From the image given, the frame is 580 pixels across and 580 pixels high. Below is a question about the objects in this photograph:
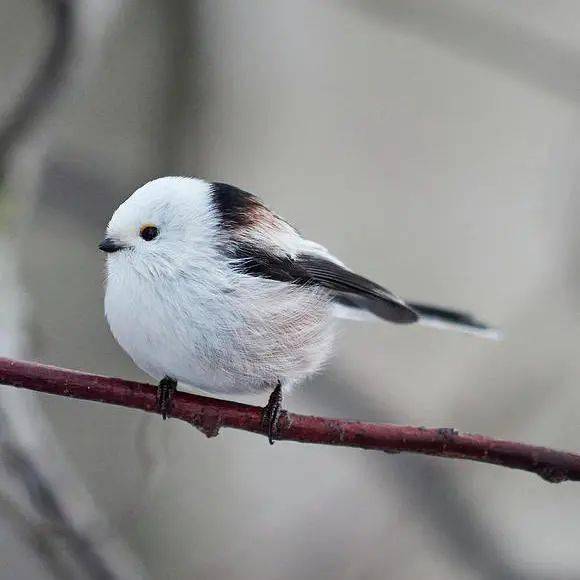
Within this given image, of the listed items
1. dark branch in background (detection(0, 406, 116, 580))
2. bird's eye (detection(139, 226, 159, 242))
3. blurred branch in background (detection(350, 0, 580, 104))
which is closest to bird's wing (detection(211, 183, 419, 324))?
bird's eye (detection(139, 226, 159, 242))

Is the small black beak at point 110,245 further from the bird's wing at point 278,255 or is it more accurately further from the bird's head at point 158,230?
the bird's wing at point 278,255

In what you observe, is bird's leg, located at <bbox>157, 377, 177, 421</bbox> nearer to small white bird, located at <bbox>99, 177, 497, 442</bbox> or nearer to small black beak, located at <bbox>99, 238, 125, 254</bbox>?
small white bird, located at <bbox>99, 177, 497, 442</bbox>

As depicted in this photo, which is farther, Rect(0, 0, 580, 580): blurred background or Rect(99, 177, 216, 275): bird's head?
Rect(0, 0, 580, 580): blurred background

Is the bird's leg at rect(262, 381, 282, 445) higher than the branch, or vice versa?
the branch

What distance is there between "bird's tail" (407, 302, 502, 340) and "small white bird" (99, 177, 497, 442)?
83mm

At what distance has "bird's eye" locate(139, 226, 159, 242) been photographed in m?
1.64

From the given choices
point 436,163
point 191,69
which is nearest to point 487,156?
point 436,163

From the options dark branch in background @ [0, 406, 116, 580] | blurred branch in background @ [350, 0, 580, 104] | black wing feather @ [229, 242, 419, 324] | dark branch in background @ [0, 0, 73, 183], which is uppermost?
blurred branch in background @ [350, 0, 580, 104]

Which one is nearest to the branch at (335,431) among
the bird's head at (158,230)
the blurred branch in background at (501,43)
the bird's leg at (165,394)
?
the bird's leg at (165,394)

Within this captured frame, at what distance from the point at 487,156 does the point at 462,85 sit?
464mm

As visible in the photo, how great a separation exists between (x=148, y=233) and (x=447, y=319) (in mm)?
819

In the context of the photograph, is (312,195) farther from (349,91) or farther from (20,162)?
(20,162)

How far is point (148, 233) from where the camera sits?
1.65 metres

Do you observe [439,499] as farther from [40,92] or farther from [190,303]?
[40,92]
